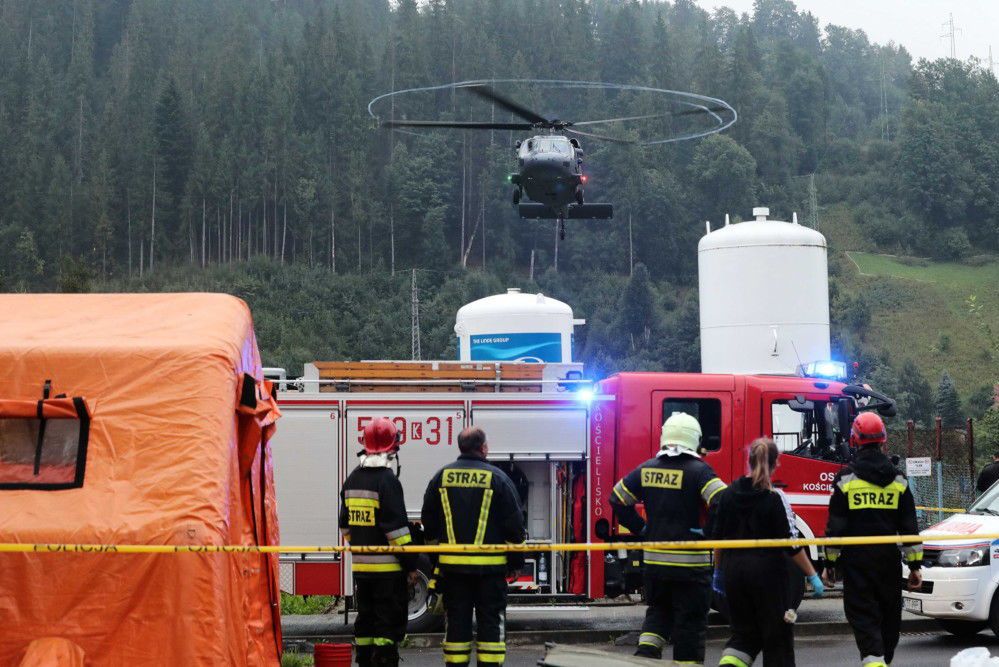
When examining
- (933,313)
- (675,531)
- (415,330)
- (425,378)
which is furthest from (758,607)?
(933,313)

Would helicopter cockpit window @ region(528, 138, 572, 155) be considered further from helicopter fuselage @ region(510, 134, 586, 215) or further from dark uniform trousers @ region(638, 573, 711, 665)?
dark uniform trousers @ region(638, 573, 711, 665)

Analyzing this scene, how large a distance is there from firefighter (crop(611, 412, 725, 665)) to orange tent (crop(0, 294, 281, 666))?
234 cm

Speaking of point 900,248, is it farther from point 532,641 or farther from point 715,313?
point 532,641

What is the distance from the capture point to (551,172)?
19.9 meters

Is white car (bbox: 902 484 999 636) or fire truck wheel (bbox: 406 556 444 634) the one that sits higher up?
white car (bbox: 902 484 999 636)

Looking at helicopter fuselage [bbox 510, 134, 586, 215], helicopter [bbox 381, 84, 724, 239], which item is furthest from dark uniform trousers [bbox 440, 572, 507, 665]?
helicopter fuselage [bbox 510, 134, 586, 215]

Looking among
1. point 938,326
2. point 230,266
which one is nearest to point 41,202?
point 230,266

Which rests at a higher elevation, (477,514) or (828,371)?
(828,371)

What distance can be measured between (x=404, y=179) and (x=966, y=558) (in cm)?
10167

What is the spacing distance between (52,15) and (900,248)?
9328cm

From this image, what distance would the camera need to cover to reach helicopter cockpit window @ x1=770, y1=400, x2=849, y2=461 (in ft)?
43.7

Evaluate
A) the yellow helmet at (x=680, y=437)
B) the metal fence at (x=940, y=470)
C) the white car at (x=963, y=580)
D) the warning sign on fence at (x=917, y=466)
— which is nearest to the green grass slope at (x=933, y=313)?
the metal fence at (x=940, y=470)

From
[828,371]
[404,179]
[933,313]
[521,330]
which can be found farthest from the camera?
[404,179]

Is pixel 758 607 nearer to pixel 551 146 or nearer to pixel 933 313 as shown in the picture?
pixel 551 146
